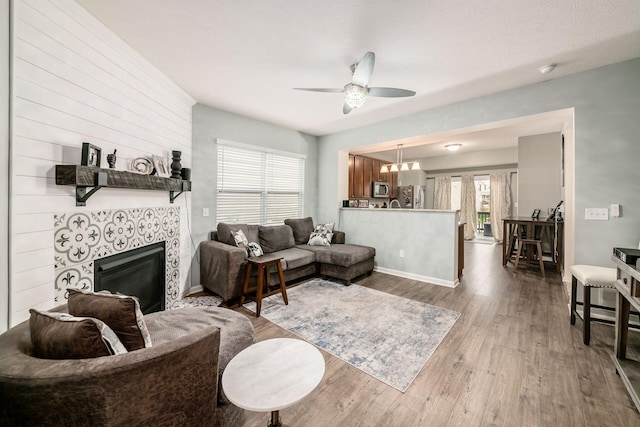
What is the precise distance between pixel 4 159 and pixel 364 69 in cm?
245

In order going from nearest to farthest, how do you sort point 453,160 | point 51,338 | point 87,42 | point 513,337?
1. point 51,338
2. point 87,42
3. point 513,337
4. point 453,160

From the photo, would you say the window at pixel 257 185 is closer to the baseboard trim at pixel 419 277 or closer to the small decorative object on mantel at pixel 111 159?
the small decorative object on mantel at pixel 111 159

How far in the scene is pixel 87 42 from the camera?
1860mm

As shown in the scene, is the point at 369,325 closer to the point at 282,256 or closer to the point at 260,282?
the point at 260,282

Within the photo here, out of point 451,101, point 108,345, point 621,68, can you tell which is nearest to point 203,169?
point 108,345

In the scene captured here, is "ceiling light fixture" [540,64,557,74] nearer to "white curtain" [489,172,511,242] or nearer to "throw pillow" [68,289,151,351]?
"throw pillow" [68,289,151,351]

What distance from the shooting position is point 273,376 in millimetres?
1096

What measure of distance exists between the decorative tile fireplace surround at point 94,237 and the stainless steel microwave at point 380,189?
4.57 meters

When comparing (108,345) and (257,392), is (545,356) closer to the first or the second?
(257,392)

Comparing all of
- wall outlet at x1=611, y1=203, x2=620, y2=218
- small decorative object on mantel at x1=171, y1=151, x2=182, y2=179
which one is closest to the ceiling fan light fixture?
small decorative object on mantel at x1=171, y1=151, x2=182, y2=179

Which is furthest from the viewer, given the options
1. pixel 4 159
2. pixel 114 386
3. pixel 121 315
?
pixel 4 159

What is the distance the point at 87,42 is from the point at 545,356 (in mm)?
4377

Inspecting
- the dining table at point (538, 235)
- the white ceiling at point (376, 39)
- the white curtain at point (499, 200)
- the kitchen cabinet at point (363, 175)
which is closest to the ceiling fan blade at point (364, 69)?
the white ceiling at point (376, 39)

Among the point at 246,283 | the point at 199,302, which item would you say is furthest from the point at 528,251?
the point at 199,302
